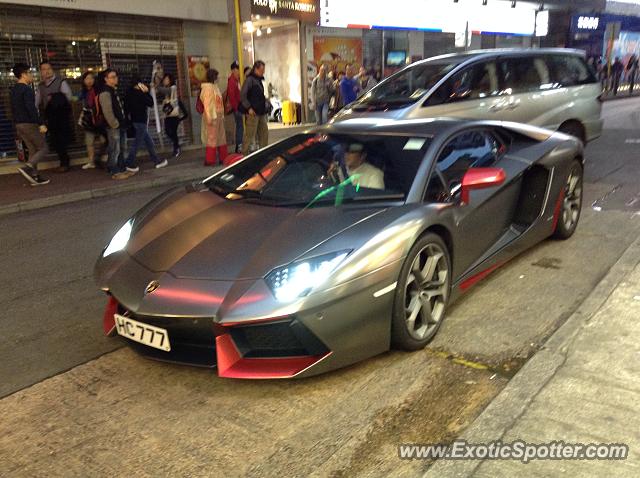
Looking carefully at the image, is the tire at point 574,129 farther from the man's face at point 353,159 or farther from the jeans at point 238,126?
the jeans at point 238,126

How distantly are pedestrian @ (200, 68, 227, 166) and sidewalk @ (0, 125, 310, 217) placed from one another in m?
0.42

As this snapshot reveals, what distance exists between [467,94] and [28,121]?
6.82 metres

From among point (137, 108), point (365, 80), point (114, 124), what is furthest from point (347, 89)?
point (114, 124)

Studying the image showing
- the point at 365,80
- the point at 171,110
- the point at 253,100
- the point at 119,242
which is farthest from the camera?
the point at 365,80

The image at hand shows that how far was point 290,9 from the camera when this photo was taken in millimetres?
16453

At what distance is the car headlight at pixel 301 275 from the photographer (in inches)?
114

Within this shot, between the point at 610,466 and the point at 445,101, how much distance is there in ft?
20.7

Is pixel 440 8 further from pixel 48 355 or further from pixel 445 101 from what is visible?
pixel 48 355

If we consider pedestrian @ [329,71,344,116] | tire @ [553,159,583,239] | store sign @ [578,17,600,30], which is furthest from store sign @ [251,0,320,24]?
store sign @ [578,17,600,30]

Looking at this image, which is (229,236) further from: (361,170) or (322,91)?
(322,91)

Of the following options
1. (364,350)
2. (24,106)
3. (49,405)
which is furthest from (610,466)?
(24,106)

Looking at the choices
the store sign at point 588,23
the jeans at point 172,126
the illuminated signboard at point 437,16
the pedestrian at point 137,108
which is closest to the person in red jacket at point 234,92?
the jeans at point 172,126

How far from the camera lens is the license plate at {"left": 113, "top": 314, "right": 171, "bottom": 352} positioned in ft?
9.87

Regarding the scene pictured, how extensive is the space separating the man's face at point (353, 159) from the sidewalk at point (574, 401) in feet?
5.34
